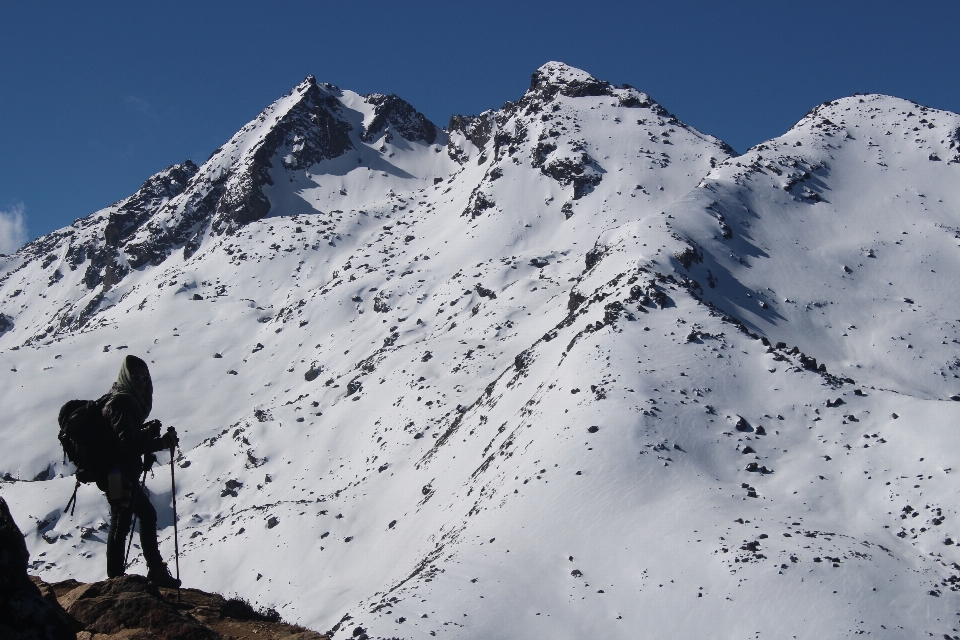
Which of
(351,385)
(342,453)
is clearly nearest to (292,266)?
(351,385)

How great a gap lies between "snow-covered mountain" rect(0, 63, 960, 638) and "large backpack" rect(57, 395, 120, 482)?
1428 cm

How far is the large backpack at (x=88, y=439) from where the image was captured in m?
8.27

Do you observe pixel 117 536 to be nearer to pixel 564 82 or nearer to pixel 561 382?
pixel 561 382

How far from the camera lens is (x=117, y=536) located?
887 cm

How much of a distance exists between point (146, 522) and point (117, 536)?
13.6 inches

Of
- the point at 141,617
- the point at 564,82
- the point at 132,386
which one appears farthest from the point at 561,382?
the point at 564,82

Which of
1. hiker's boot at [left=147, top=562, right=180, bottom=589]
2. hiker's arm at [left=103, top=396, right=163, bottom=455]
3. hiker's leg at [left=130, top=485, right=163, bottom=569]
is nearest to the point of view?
hiker's arm at [left=103, top=396, right=163, bottom=455]

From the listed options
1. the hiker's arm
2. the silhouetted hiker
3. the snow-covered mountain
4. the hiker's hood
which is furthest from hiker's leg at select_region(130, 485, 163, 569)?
the snow-covered mountain

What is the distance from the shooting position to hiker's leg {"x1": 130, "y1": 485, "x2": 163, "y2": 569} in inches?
345

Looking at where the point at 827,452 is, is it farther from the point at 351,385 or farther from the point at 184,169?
the point at 184,169

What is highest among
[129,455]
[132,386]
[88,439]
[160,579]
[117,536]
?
[132,386]

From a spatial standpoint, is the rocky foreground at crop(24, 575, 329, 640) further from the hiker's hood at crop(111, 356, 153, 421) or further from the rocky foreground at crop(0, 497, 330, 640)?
the hiker's hood at crop(111, 356, 153, 421)

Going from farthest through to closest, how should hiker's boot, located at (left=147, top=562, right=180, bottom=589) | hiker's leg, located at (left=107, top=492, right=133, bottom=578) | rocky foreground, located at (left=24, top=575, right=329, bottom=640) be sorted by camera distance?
hiker's boot, located at (left=147, top=562, right=180, bottom=589) → hiker's leg, located at (left=107, top=492, right=133, bottom=578) → rocky foreground, located at (left=24, top=575, right=329, bottom=640)

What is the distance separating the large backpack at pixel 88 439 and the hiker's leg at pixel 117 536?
51cm
